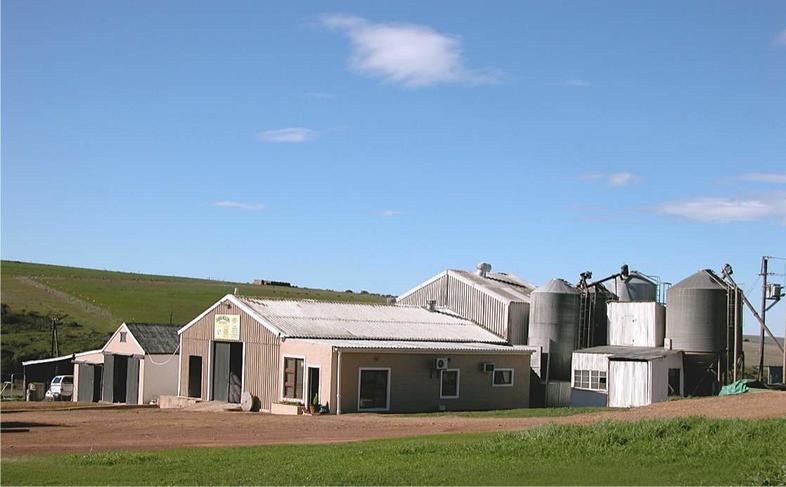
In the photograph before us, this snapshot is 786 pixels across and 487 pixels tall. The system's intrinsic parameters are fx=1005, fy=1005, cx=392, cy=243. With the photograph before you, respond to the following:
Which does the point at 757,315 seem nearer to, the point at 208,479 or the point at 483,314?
the point at 483,314

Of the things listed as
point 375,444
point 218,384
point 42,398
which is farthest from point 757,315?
point 42,398

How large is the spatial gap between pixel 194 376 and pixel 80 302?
6403 centimetres

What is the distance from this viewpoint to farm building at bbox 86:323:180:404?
51219mm

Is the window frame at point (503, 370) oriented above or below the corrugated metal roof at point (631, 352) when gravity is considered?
below

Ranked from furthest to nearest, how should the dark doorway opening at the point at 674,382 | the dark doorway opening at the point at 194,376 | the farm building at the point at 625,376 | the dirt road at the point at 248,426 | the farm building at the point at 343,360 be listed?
the dark doorway opening at the point at 194,376 < the dark doorway opening at the point at 674,382 < the farm building at the point at 625,376 < the farm building at the point at 343,360 < the dirt road at the point at 248,426

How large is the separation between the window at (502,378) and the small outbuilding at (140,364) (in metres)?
17.2

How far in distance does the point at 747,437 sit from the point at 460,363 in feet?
76.8

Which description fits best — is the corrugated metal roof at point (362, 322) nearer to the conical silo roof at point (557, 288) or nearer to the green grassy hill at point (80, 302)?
the conical silo roof at point (557, 288)

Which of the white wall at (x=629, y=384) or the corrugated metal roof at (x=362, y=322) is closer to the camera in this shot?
the white wall at (x=629, y=384)

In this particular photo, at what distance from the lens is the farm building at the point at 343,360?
39.9 m

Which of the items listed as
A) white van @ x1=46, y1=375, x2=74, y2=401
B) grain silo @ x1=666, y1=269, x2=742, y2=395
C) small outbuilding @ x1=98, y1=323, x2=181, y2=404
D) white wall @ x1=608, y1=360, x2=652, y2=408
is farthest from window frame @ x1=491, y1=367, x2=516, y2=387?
white van @ x1=46, y1=375, x2=74, y2=401

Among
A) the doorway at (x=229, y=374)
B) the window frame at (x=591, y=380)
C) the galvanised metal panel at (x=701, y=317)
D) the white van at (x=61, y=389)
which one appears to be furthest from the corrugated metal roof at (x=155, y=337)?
the galvanised metal panel at (x=701, y=317)

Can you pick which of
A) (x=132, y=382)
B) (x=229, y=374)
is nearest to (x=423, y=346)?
(x=229, y=374)

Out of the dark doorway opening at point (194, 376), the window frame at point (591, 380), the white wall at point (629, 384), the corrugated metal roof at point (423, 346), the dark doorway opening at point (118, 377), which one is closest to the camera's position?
the corrugated metal roof at point (423, 346)
